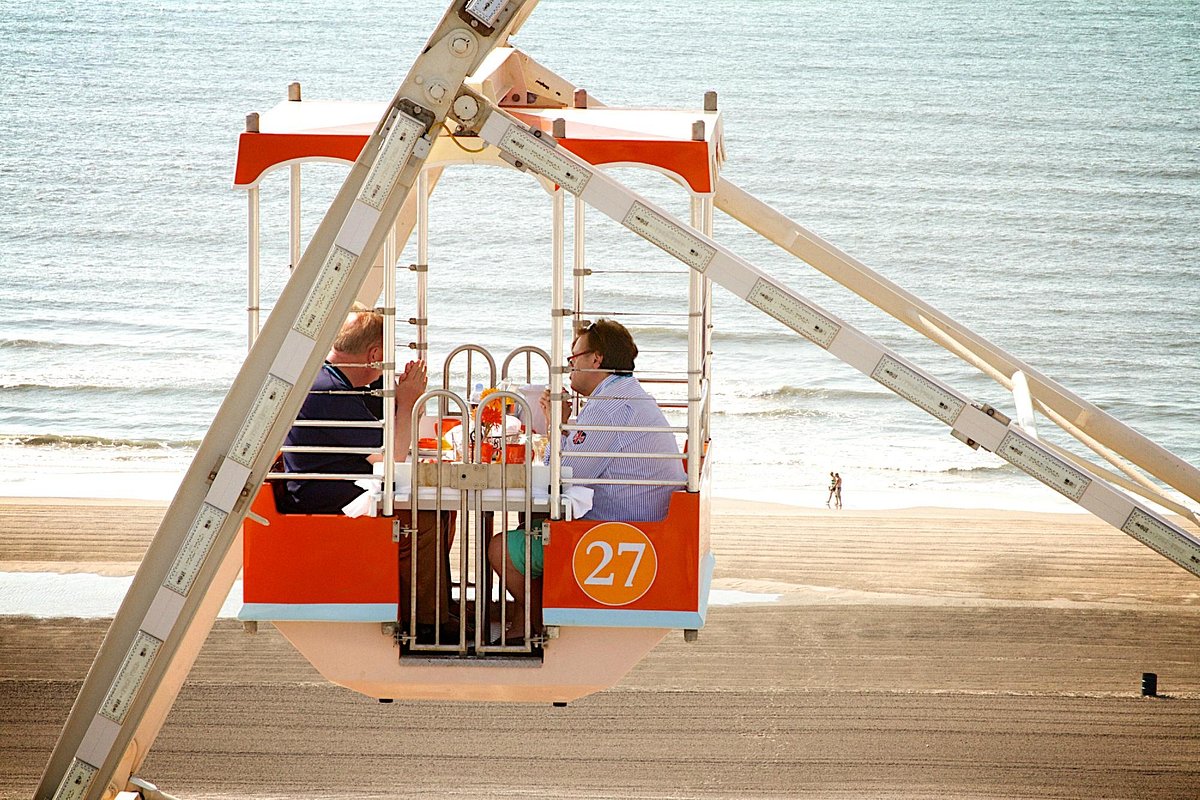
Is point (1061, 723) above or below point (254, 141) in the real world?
below

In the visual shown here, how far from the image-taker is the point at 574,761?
934 centimetres

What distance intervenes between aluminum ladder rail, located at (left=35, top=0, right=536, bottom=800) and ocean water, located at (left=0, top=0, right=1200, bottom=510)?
15487 millimetres

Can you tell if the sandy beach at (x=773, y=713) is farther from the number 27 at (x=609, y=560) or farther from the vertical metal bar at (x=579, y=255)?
the vertical metal bar at (x=579, y=255)

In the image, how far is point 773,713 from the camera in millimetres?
10227

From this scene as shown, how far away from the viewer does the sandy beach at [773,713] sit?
9.19 m

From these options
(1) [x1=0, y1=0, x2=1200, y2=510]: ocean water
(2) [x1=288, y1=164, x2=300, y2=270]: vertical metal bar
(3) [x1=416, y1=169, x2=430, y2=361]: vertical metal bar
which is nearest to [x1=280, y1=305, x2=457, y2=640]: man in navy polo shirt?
(3) [x1=416, y1=169, x2=430, y2=361]: vertical metal bar

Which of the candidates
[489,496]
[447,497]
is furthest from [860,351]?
[447,497]

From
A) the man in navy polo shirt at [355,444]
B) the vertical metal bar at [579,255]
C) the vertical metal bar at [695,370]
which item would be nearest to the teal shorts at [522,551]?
the man in navy polo shirt at [355,444]

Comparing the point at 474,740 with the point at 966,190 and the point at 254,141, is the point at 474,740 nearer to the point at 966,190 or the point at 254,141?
the point at 254,141

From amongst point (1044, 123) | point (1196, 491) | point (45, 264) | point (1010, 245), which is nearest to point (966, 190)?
point (1010, 245)

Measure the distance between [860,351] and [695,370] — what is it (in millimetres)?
727

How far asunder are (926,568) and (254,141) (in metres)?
9.75

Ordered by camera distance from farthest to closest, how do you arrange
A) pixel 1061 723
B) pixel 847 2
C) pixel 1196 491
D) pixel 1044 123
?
pixel 847 2 < pixel 1044 123 < pixel 1061 723 < pixel 1196 491

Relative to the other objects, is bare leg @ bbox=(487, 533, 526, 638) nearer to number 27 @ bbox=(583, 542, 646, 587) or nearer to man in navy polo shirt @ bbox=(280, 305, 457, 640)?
man in navy polo shirt @ bbox=(280, 305, 457, 640)
